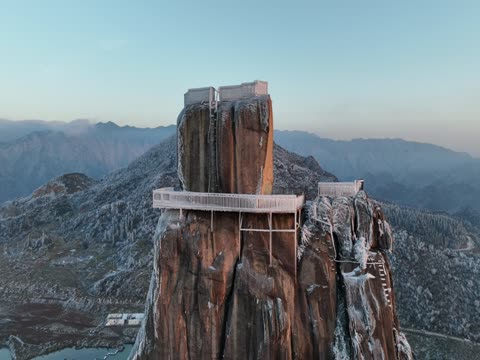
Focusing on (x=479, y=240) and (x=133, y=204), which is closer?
(x=133, y=204)

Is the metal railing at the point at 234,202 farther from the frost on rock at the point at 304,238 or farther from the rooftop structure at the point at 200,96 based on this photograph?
the rooftop structure at the point at 200,96

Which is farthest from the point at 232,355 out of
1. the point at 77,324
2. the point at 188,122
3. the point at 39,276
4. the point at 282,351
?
the point at 39,276

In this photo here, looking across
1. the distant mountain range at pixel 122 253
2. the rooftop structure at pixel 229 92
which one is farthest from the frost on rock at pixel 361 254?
the distant mountain range at pixel 122 253

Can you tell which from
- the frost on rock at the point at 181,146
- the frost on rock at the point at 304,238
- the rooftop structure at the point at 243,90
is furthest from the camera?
the frost on rock at the point at 181,146

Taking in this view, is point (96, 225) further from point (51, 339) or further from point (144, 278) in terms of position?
point (51, 339)

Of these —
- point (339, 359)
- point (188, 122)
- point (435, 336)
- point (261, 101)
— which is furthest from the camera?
point (435, 336)

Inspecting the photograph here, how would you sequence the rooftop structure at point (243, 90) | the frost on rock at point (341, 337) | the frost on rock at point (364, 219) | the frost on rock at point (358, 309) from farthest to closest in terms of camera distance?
1. the rooftop structure at point (243, 90)
2. the frost on rock at point (364, 219)
3. the frost on rock at point (341, 337)
4. the frost on rock at point (358, 309)
